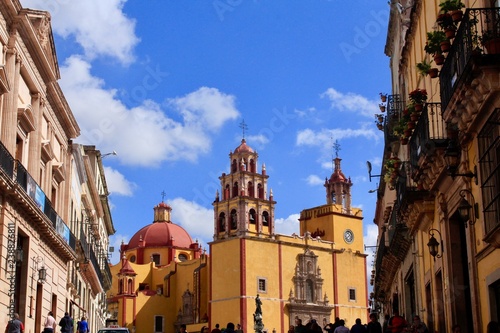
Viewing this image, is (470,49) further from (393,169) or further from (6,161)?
(6,161)

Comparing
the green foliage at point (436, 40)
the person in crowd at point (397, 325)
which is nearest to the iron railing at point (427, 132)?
the green foliage at point (436, 40)

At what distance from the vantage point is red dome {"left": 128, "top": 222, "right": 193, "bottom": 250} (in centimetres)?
8344

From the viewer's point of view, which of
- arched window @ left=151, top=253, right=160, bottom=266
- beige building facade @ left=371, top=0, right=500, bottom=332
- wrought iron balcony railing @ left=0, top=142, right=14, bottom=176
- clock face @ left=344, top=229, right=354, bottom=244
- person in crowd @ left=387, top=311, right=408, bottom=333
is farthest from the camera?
arched window @ left=151, top=253, right=160, bottom=266

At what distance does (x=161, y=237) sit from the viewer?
83562 millimetres

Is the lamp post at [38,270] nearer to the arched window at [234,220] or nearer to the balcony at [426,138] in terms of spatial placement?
the balcony at [426,138]

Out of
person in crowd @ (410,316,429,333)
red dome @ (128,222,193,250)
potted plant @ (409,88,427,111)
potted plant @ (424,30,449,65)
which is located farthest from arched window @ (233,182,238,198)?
potted plant @ (424,30,449,65)

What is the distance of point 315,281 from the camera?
2621 inches

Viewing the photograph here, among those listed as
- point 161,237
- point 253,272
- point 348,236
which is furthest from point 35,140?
point 161,237

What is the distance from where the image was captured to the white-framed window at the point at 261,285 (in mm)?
62562

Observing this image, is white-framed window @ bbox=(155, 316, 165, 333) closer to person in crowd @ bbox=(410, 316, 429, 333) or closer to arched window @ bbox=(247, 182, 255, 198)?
arched window @ bbox=(247, 182, 255, 198)

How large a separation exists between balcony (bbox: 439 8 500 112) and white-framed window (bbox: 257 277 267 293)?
169 ft

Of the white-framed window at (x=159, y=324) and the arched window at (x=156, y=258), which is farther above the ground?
the arched window at (x=156, y=258)

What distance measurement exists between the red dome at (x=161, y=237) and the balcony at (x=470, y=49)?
238 ft

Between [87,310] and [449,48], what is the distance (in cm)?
2951
